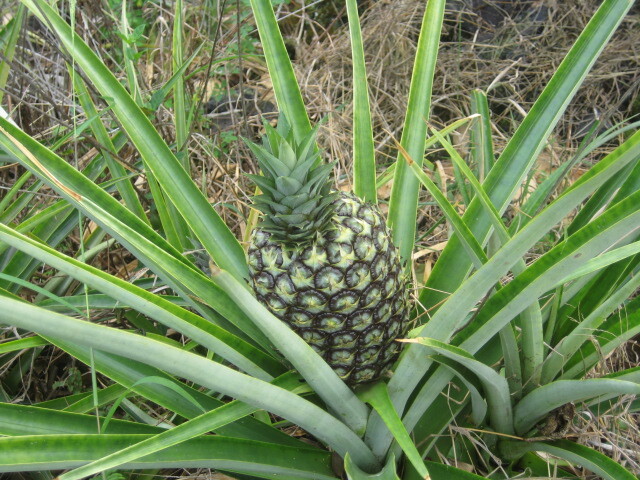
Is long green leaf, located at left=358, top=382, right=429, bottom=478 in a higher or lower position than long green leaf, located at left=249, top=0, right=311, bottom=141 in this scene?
lower

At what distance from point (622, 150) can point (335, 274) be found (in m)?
0.45

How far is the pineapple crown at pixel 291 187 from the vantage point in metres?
0.97

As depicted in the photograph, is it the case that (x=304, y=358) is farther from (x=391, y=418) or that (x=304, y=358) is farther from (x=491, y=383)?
(x=491, y=383)

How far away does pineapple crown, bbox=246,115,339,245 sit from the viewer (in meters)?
0.97

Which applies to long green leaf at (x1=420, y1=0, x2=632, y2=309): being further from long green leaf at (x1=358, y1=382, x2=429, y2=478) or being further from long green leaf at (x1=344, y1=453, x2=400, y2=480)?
long green leaf at (x1=344, y1=453, x2=400, y2=480)

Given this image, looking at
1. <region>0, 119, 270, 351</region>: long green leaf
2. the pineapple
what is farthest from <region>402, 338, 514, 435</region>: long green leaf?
<region>0, 119, 270, 351</region>: long green leaf

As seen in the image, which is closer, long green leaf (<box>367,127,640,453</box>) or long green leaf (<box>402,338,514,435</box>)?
long green leaf (<box>367,127,640,453</box>)

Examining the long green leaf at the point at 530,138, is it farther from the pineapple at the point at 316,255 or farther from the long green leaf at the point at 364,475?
the long green leaf at the point at 364,475

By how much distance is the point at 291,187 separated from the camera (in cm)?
98

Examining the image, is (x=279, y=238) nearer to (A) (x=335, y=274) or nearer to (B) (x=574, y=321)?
(A) (x=335, y=274)

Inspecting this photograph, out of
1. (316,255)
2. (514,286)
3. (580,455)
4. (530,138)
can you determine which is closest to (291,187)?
(316,255)

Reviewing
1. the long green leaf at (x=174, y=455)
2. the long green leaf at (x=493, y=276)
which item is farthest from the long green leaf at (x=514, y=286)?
the long green leaf at (x=174, y=455)

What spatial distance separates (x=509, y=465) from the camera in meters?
1.24

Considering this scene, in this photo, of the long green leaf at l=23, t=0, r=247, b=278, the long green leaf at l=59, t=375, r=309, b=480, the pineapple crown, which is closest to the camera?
the long green leaf at l=59, t=375, r=309, b=480
